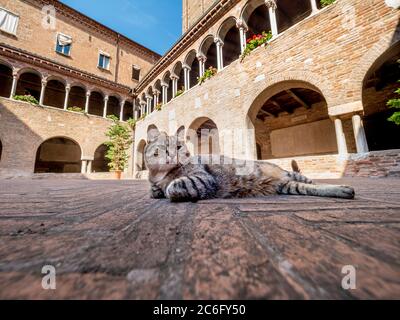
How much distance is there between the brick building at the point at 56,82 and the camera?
9086 mm

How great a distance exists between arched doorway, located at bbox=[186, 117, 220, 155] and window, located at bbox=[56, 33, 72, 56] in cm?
1160

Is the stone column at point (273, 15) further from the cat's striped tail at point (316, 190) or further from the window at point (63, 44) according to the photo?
the window at point (63, 44)

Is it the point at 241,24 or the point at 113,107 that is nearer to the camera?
the point at 241,24

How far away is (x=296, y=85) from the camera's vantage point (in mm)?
5195

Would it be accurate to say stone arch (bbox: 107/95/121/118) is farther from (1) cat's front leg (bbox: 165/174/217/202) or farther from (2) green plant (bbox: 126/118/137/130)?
(1) cat's front leg (bbox: 165/174/217/202)

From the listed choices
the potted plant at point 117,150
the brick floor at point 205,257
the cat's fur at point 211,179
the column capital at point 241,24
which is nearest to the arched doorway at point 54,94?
the potted plant at point 117,150

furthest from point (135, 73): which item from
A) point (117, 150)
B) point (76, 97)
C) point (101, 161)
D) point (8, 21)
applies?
point (117, 150)

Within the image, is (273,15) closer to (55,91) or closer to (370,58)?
(370,58)

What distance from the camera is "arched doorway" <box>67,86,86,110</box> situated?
12.9 metres

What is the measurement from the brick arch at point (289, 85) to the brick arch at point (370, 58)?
1.41 feet

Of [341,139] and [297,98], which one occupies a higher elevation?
[297,98]

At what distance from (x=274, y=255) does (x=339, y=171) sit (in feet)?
15.8

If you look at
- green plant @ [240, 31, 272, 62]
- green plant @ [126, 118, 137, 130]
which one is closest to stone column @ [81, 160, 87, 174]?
green plant @ [126, 118, 137, 130]

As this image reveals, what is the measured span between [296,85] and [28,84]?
1573cm
